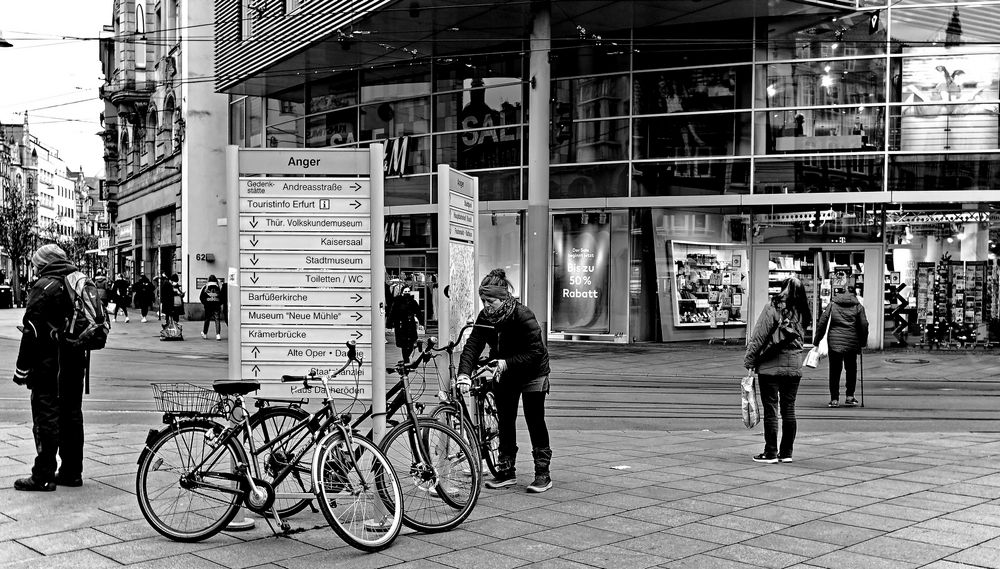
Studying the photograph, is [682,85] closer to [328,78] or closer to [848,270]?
[848,270]

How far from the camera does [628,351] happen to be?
71.3ft

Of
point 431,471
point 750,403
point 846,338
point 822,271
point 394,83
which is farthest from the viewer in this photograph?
point 394,83

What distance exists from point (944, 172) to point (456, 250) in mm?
16927

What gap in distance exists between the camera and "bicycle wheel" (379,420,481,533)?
242 inches

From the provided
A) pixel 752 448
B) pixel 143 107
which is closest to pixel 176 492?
pixel 752 448

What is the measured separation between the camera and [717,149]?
22750 millimetres

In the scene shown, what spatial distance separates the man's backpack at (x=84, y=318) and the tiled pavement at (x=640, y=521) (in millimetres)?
1078

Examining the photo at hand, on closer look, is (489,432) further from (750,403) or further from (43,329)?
(43,329)

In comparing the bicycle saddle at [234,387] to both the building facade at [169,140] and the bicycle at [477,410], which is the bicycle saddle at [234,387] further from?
the building facade at [169,140]

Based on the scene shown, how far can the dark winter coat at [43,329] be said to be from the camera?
7258 millimetres

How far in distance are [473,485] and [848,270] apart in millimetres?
18154

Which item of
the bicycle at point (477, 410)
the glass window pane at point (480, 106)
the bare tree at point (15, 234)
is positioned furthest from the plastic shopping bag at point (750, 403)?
the bare tree at point (15, 234)

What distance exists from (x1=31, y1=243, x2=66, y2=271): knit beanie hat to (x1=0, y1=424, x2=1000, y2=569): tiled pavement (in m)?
1.67

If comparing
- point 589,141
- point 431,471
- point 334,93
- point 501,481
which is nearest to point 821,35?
point 589,141
